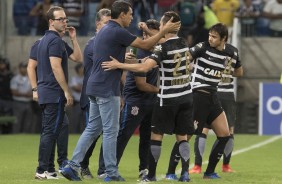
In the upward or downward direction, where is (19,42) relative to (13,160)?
upward

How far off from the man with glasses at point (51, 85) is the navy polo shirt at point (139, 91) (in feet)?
2.87

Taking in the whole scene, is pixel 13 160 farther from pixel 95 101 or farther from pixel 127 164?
pixel 95 101

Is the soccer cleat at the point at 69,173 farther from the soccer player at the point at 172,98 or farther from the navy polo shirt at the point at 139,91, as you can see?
the navy polo shirt at the point at 139,91

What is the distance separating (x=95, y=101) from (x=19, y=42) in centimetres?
1548

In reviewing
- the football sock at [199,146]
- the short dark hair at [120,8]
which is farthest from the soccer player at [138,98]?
the football sock at [199,146]

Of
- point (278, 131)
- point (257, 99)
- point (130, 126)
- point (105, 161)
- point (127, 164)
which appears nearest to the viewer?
point (105, 161)

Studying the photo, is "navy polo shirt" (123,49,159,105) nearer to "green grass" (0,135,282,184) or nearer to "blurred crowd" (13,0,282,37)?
"green grass" (0,135,282,184)

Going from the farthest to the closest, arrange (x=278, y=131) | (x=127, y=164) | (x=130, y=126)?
1. (x=278, y=131)
2. (x=127, y=164)
3. (x=130, y=126)

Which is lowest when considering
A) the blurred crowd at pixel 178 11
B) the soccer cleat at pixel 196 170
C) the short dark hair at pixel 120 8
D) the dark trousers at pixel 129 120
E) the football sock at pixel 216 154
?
the soccer cleat at pixel 196 170

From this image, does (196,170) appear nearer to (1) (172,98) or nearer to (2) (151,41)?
(1) (172,98)

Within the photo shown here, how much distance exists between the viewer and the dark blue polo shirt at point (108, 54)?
43.4 feet

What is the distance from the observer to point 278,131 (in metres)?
25.8

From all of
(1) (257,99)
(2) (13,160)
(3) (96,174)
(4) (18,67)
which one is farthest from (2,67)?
(3) (96,174)

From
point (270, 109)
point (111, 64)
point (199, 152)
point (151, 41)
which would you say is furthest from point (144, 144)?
point (270, 109)
